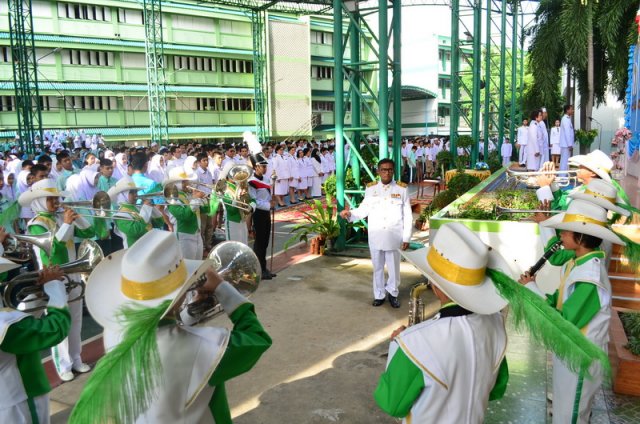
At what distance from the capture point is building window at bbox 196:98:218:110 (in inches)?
1478

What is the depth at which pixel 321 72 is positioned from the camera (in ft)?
143

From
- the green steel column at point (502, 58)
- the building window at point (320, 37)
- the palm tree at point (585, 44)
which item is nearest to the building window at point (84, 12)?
the building window at point (320, 37)

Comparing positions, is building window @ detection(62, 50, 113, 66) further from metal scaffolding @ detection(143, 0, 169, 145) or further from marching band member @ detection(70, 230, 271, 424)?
marching band member @ detection(70, 230, 271, 424)

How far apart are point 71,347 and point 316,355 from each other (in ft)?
7.62

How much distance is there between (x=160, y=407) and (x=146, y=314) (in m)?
0.45

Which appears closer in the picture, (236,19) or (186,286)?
(186,286)

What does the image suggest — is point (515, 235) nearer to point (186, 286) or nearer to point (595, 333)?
point (595, 333)

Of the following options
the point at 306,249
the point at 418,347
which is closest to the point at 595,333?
the point at 418,347

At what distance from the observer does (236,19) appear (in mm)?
37875

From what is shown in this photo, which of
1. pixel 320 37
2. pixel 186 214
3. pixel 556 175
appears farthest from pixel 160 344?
pixel 320 37

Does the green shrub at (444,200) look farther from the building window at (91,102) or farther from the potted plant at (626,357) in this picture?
the building window at (91,102)

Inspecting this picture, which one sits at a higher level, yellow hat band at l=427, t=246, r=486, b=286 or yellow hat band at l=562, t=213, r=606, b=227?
yellow hat band at l=562, t=213, r=606, b=227

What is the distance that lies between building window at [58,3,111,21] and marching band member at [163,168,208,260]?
97.4 feet

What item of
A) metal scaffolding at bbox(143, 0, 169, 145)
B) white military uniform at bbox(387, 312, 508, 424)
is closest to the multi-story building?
metal scaffolding at bbox(143, 0, 169, 145)
